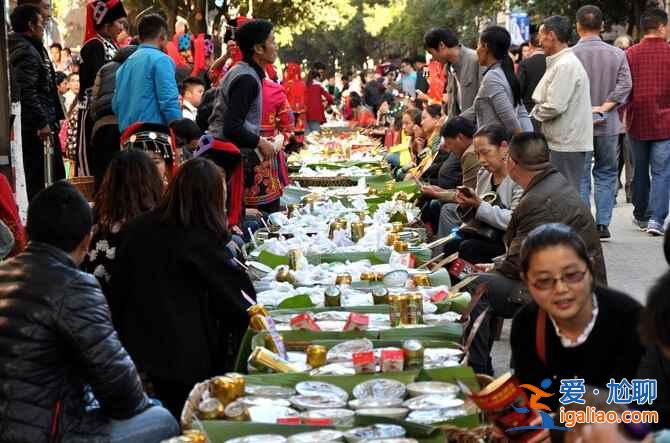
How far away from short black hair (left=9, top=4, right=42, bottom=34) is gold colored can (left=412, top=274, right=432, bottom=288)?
4491mm

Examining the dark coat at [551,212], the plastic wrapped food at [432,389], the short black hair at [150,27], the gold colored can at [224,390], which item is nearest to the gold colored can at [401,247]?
the dark coat at [551,212]

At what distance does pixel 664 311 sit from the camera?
313 cm

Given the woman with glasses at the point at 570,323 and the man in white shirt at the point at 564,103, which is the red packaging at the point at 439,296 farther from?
the man in white shirt at the point at 564,103

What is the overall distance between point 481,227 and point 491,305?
123 cm

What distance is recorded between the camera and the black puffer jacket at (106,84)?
9.83m

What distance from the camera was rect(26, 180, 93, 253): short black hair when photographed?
4.45 m

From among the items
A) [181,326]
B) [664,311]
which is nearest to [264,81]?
[181,326]

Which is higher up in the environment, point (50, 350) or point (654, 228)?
point (50, 350)

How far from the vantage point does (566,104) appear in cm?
1104

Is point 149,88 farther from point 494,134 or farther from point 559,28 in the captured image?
point 559,28

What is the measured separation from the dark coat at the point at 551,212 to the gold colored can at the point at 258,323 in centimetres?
184

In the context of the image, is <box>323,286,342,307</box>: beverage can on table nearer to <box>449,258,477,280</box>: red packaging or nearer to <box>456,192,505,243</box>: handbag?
<box>449,258,477,280</box>: red packaging

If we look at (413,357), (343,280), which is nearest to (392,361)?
(413,357)

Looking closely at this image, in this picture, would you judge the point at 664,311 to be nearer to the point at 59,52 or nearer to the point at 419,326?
the point at 419,326
